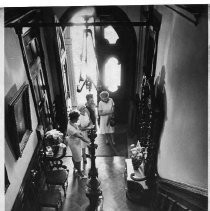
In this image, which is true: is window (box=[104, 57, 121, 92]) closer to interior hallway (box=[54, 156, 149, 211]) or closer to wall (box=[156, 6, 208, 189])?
interior hallway (box=[54, 156, 149, 211])

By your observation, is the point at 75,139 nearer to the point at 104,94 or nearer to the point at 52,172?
the point at 52,172

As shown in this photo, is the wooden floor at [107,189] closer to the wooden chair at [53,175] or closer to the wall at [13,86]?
the wooden chair at [53,175]

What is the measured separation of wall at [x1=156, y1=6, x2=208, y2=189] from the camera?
3160 mm

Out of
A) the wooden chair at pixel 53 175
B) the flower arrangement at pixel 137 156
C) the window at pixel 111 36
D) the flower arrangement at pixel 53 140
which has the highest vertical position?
the window at pixel 111 36

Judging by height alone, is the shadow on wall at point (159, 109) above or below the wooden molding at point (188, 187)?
above

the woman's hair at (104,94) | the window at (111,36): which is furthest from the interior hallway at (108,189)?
the window at (111,36)

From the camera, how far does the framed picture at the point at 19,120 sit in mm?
4102

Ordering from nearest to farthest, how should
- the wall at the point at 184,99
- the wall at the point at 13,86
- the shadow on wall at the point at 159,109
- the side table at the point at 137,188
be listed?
the wall at the point at 184,99 < the wall at the point at 13,86 < the shadow on wall at the point at 159,109 < the side table at the point at 137,188

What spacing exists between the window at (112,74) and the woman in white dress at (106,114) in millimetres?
317

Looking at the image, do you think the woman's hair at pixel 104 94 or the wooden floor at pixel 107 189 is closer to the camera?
the wooden floor at pixel 107 189

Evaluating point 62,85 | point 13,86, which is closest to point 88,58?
point 13,86

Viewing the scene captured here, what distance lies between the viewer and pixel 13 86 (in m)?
4.39

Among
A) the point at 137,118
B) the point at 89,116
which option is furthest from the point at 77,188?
the point at 137,118

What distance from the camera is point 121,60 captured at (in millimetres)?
6551
